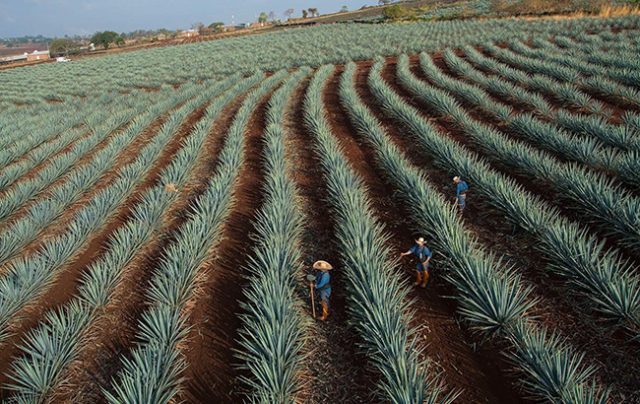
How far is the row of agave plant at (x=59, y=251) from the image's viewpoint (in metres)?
4.92

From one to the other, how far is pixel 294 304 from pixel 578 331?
9.95 ft

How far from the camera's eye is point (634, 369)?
140 inches

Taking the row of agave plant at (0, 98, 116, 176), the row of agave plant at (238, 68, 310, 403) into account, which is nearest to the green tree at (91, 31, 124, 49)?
the row of agave plant at (0, 98, 116, 176)

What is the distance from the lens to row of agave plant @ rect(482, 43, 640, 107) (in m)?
10.7

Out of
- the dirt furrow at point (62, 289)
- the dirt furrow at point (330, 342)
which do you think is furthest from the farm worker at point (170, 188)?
the dirt furrow at point (330, 342)

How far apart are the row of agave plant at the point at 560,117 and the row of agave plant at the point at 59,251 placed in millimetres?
9892

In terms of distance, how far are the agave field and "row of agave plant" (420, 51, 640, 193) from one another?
57 millimetres

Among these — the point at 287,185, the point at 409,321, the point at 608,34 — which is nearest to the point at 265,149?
the point at 287,185

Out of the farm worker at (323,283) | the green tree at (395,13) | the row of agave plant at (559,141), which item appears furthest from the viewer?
the green tree at (395,13)

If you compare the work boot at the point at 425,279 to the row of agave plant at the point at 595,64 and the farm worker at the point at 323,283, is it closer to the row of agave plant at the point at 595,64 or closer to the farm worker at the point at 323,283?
the farm worker at the point at 323,283

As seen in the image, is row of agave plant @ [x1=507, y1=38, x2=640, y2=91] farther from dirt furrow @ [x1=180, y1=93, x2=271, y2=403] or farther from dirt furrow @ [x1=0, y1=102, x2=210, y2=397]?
dirt furrow @ [x1=0, y1=102, x2=210, y2=397]

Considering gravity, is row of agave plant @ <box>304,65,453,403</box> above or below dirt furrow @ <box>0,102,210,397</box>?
above

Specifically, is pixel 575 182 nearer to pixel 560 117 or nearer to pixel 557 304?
pixel 557 304

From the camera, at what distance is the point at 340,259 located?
5258 millimetres
